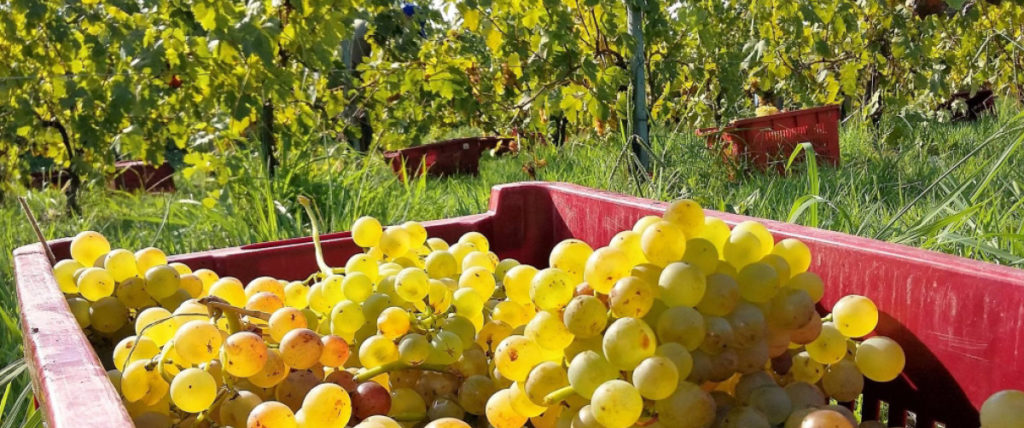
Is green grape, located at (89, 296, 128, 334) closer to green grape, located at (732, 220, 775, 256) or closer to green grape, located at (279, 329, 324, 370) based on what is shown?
green grape, located at (279, 329, 324, 370)

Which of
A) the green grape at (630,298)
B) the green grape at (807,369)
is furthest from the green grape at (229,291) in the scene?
the green grape at (807,369)

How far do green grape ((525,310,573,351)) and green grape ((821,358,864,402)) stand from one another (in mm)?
258

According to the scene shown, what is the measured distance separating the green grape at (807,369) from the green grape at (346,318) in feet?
1.39

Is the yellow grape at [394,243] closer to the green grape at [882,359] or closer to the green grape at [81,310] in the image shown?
the green grape at [81,310]

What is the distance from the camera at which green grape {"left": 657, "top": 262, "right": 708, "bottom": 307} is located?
62 centimetres

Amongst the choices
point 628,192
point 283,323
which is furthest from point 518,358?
point 628,192

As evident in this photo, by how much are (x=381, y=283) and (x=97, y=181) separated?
14.2 ft

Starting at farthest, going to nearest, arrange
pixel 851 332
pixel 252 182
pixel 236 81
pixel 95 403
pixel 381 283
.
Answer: pixel 236 81 < pixel 252 182 < pixel 381 283 < pixel 851 332 < pixel 95 403

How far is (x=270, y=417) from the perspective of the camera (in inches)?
23.1

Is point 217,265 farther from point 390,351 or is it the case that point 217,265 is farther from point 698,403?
point 698,403

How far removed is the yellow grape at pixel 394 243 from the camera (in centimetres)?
100

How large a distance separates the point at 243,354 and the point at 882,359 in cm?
55

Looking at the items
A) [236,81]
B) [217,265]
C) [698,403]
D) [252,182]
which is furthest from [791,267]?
[236,81]

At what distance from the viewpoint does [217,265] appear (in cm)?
113
